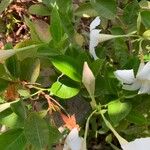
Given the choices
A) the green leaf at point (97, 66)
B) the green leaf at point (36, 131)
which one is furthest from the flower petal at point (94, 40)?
the green leaf at point (36, 131)

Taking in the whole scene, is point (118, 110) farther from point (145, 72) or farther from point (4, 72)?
point (4, 72)

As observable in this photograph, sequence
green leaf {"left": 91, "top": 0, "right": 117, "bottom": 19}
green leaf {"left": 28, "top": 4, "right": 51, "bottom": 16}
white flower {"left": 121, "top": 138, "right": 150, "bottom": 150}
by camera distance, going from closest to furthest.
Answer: white flower {"left": 121, "top": 138, "right": 150, "bottom": 150} < green leaf {"left": 91, "top": 0, "right": 117, "bottom": 19} < green leaf {"left": 28, "top": 4, "right": 51, "bottom": 16}

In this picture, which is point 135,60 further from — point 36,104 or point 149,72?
point 36,104

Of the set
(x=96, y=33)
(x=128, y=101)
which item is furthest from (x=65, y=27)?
(x=128, y=101)

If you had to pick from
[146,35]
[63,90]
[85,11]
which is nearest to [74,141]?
[63,90]

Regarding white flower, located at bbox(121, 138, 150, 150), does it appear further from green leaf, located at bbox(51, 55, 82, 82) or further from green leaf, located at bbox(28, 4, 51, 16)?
green leaf, located at bbox(28, 4, 51, 16)

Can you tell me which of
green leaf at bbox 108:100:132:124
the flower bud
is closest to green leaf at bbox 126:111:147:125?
green leaf at bbox 108:100:132:124

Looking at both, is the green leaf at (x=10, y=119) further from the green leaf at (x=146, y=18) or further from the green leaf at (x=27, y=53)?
the green leaf at (x=146, y=18)
